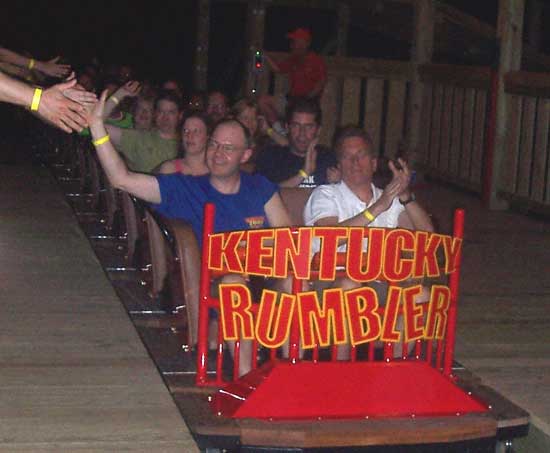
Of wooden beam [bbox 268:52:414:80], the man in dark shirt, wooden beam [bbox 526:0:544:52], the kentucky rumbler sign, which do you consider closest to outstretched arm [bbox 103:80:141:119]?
the man in dark shirt

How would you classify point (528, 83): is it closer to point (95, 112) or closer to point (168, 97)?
point (168, 97)

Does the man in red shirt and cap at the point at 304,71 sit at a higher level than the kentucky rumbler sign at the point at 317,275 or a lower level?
higher

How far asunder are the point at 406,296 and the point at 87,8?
18928mm

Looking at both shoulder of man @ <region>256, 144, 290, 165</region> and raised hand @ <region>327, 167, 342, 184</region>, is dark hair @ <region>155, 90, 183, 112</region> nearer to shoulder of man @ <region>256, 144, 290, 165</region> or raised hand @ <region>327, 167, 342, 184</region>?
shoulder of man @ <region>256, 144, 290, 165</region>

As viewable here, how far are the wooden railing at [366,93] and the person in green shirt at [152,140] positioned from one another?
17.5 ft

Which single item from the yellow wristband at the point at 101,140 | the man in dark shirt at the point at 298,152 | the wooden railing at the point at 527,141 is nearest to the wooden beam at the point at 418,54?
the wooden railing at the point at 527,141

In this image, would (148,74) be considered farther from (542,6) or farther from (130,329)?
(130,329)

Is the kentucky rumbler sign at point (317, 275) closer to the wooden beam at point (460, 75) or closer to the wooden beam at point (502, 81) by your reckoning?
the wooden beam at point (502, 81)

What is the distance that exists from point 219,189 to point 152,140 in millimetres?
2636

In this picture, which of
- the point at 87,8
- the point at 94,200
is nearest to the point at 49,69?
the point at 94,200

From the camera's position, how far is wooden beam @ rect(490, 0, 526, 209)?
35.8 feet

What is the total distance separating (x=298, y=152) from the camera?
7527mm

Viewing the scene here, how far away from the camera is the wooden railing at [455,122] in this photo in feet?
39.2

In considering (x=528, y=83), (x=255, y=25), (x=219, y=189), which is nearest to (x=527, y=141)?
(x=528, y=83)
